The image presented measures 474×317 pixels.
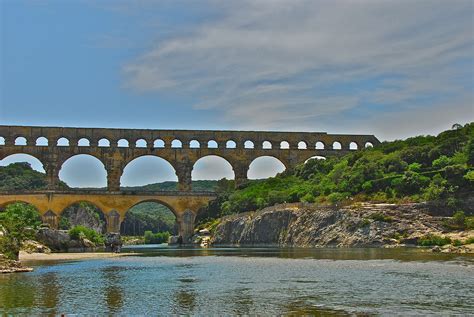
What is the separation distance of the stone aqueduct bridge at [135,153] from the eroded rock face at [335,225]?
51.5ft

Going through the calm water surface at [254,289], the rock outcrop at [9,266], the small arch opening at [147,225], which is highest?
the small arch opening at [147,225]

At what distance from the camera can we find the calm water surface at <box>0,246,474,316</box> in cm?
→ 2023

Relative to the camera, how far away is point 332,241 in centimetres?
5994

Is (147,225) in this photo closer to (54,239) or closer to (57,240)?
(57,240)

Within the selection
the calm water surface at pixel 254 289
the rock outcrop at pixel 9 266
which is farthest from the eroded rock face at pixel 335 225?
the rock outcrop at pixel 9 266

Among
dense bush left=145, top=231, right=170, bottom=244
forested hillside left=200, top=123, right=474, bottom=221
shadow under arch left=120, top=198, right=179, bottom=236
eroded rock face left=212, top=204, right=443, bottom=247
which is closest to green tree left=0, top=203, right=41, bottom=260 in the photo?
eroded rock face left=212, top=204, right=443, bottom=247

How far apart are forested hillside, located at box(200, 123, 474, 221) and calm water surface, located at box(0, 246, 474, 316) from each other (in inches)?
900

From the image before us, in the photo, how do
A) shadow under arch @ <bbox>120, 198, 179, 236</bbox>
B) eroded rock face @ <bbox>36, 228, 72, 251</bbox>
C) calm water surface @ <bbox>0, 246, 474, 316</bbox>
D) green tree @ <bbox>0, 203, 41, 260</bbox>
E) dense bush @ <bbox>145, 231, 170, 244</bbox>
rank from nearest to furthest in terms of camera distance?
calm water surface @ <bbox>0, 246, 474, 316</bbox>, green tree @ <bbox>0, 203, 41, 260</bbox>, eroded rock face @ <bbox>36, 228, 72, 251</bbox>, dense bush @ <bbox>145, 231, 170, 244</bbox>, shadow under arch @ <bbox>120, 198, 179, 236</bbox>

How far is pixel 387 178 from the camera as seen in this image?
209ft

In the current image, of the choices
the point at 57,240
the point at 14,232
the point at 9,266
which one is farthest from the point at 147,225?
the point at 9,266

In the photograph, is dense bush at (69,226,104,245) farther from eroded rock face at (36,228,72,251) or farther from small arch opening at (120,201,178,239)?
small arch opening at (120,201,178,239)

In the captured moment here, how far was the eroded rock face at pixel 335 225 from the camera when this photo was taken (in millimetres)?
55281

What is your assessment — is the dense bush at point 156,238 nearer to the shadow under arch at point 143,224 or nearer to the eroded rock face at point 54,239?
the shadow under arch at point 143,224

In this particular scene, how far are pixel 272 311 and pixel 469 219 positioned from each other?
1447 inches
